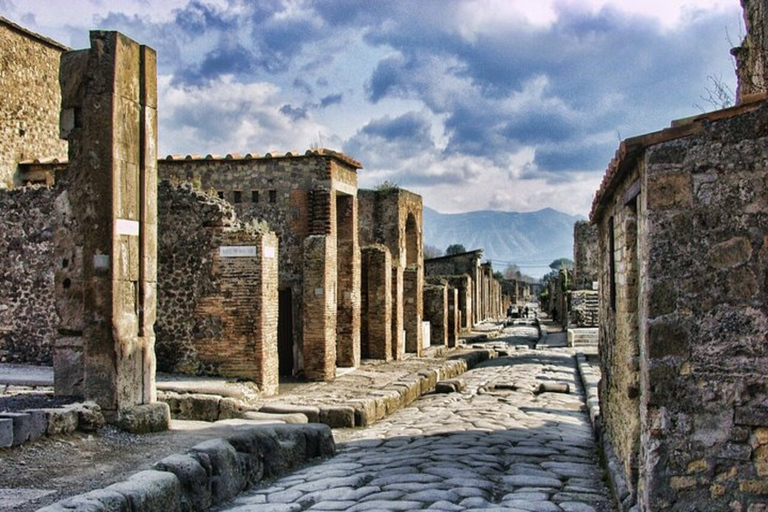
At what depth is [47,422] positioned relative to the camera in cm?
768

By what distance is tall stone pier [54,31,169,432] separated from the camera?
29.4 feet

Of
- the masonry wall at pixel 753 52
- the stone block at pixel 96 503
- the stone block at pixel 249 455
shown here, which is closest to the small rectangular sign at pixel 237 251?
the stone block at pixel 249 455

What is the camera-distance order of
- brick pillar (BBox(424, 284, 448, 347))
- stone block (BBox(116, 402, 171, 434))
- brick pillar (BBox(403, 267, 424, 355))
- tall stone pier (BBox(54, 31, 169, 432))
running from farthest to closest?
1. brick pillar (BBox(424, 284, 448, 347))
2. brick pillar (BBox(403, 267, 424, 355))
3. tall stone pier (BBox(54, 31, 169, 432))
4. stone block (BBox(116, 402, 171, 434))

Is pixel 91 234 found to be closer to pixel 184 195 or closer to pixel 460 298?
pixel 184 195

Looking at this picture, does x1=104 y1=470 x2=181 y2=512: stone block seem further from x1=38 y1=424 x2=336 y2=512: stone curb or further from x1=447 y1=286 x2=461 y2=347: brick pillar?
x1=447 y1=286 x2=461 y2=347: brick pillar

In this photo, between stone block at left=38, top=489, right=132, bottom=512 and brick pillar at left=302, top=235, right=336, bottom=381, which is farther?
brick pillar at left=302, top=235, right=336, bottom=381

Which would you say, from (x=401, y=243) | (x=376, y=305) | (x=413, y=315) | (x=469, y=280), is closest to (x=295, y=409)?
(x=376, y=305)

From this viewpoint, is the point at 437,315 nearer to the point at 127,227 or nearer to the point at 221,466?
the point at 127,227

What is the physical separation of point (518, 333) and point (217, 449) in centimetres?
3305

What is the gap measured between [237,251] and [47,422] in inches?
259

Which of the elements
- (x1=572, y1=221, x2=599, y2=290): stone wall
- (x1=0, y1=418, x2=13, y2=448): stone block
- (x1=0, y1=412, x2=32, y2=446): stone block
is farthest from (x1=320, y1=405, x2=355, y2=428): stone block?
(x1=572, y1=221, x2=599, y2=290): stone wall

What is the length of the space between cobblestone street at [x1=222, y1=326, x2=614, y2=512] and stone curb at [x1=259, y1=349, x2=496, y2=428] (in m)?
0.29

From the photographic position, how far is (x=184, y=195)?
14.2 metres

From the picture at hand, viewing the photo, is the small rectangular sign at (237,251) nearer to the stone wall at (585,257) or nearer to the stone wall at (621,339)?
the stone wall at (621,339)
